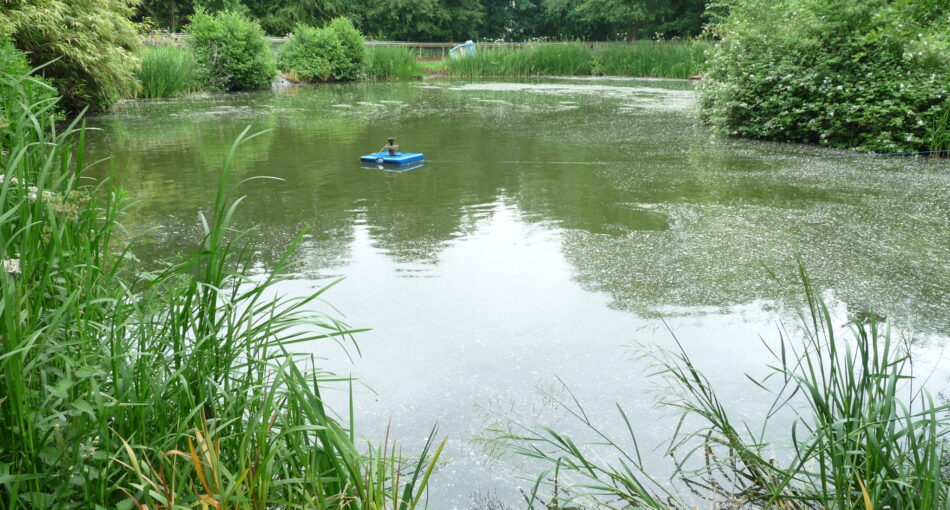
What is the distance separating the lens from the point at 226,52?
17438 mm

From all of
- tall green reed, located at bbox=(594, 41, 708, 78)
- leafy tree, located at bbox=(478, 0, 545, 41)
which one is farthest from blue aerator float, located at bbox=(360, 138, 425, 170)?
leafy tree, located at bbox=(478, 0, 545, 41)

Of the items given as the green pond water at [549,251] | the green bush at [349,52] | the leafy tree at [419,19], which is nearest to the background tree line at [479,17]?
the leafy tree at [419,19]

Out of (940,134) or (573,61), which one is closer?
(940,134)

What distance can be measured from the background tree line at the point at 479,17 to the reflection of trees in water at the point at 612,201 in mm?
24681

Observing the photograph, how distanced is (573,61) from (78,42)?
52.1 feet

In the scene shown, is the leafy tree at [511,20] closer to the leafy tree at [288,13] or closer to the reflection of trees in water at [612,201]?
the leafy tree at [288,13]

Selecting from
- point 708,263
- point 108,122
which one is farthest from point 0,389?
point 108,122

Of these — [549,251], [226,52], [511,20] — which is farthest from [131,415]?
[511,20]

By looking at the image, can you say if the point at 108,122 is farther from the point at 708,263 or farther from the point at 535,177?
the point at 708,263

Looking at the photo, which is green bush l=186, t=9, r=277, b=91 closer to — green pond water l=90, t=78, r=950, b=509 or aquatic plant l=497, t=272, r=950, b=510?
green pond water l=90, t=78, r=950, b=509

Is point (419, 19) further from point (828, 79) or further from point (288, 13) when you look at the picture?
point (828, 79)

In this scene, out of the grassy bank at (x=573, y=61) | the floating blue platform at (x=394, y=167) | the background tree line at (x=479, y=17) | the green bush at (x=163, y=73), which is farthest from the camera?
the background tree line at (x=479, y=17)

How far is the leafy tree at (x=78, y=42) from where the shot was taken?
9.11 m

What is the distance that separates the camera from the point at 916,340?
10.0 feet
